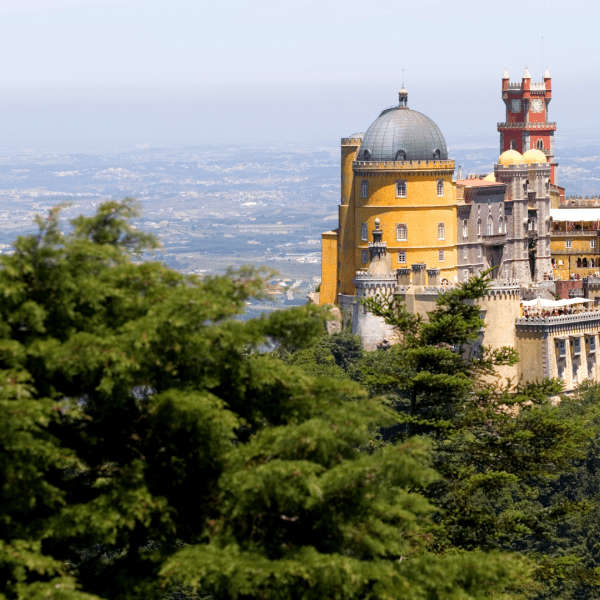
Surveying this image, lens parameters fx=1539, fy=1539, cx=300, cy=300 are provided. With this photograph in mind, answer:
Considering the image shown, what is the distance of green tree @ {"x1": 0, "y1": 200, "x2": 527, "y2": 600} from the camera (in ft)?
78.1

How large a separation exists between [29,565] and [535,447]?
1775 centimetres

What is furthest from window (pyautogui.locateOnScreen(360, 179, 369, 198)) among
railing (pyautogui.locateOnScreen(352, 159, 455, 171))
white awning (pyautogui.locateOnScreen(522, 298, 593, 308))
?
white awning (pyautogui.locateOnScreen(522, 298, 593, 308))

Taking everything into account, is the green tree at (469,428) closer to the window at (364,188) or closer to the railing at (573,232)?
the window at (364,188)

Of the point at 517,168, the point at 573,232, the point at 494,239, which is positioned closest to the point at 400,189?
the point at 494,239

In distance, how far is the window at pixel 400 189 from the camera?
309 ft

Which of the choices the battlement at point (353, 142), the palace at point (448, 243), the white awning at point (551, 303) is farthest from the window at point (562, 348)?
the battlement at point (353, 142)

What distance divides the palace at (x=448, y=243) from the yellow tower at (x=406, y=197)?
0.20ft

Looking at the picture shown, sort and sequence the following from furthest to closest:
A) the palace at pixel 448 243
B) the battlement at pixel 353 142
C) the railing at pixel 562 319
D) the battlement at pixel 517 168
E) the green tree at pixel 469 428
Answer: the battlement at pixel 517 168
the battlement at pixel 353 142
the palace at pixel 448 243
the railing at pixel 562 319
the green tree at pixel 469 428

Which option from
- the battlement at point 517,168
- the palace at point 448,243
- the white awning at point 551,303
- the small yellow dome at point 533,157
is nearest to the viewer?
the palace at point 448,243

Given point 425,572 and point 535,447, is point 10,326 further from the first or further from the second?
point 535,447

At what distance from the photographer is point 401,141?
9444 cm

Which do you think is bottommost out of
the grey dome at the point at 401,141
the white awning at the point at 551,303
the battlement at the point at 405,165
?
the white awning at the point at 551,303

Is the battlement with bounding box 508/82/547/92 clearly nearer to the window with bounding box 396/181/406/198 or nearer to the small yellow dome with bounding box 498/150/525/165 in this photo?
the small yellow dome with bounding box 498/150/525/165

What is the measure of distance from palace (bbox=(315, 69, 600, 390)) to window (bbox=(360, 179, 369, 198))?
0.06 m
